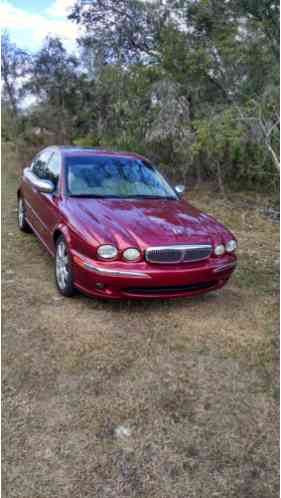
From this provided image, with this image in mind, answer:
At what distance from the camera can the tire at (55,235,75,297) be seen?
3.69 m

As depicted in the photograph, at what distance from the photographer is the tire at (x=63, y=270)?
3689mm

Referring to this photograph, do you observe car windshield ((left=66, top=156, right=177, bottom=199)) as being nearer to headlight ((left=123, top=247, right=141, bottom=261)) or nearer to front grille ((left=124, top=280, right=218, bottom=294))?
headlight ((left=123, top=247, right=141, bottom=261))

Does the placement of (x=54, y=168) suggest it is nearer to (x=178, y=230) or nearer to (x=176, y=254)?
(x=178, y=230)

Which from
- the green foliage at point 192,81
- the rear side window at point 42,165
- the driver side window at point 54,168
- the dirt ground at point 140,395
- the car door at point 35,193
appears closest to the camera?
the dirt ground at point 140,395

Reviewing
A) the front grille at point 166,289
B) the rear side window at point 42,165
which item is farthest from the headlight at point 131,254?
the rear side window at point 42,165

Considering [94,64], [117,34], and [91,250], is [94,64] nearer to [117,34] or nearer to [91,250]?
[117,34]

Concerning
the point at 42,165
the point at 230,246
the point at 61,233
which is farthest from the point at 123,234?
the point at 42,165

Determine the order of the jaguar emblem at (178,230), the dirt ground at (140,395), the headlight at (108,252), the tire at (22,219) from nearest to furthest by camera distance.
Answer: the dirt ground at (140,395) → the headlight at (108,252) → the jaguar emblem at (178,230) → the tire at (22,219)

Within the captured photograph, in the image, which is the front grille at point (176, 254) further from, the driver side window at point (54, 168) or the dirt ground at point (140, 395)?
the driver side window at point (54, 168)

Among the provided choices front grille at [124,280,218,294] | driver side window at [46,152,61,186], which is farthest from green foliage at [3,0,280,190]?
front grille at [124,280,218,294]

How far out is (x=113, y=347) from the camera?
310 cm

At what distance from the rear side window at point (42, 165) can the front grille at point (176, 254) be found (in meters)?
2.23

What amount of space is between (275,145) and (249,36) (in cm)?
235

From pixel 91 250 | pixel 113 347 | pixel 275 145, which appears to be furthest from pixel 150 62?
pixel 113 347
